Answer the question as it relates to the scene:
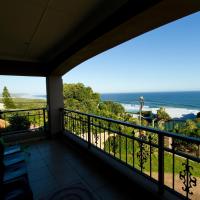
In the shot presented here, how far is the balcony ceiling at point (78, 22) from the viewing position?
177cm

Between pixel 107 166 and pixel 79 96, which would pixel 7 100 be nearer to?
pixel 79 96

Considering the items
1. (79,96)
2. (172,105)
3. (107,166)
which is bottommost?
(172,105)

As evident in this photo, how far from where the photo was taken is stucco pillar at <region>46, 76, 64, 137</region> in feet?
16.6

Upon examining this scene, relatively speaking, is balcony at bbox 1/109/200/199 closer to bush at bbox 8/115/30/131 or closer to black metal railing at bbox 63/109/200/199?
black metal railing at bbox 63/109/200/199

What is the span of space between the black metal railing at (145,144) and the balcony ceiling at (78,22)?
1.24 m

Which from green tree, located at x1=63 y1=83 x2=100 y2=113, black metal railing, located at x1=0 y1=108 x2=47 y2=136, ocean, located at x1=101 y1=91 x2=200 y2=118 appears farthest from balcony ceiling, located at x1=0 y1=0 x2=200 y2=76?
ocean, located at x1=101 y1=91 x2=200 y2=118

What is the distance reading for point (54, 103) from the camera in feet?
16.8

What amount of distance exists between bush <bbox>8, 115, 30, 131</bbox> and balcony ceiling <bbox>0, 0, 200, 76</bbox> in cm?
246

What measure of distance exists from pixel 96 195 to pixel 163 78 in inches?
2647

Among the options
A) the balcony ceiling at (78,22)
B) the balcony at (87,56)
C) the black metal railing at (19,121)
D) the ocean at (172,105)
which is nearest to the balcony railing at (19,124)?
the black metal railing at (19,121)

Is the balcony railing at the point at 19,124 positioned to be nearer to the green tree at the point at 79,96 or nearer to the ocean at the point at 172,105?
the green tree at the point at 79,96

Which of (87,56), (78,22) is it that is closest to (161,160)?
(78,22)

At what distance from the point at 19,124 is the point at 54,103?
4.96ft

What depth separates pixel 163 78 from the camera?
64.4 m
